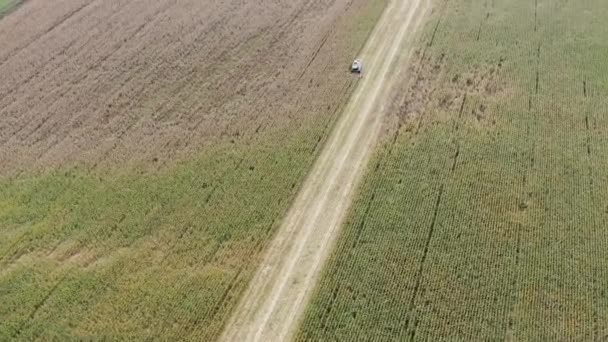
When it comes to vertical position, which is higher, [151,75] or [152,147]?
[151,75]

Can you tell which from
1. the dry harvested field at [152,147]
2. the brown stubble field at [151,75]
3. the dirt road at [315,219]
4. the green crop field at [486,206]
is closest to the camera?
the green crop field at [486,206]

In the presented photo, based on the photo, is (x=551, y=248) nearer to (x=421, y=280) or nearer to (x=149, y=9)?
(x=421, y=280)

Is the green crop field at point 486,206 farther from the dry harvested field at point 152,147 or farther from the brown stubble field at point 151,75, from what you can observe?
the brown stubble field at point 151,75

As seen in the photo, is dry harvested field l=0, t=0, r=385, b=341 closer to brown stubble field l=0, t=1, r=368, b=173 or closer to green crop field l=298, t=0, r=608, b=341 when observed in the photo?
brown stubble field l=0, t=1, r=368, b=173

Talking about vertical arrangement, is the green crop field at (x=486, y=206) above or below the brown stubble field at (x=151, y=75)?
below

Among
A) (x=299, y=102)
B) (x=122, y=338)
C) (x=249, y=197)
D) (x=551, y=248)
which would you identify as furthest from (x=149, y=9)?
(x=551, y=248)

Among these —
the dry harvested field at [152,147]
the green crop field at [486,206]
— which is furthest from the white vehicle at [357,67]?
the green crop field at [486,206]

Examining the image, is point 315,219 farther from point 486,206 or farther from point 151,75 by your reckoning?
point 151,75

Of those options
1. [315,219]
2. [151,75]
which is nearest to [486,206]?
[315,219]
